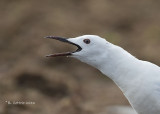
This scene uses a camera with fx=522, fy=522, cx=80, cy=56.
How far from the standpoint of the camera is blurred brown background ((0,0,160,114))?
29.3 feet

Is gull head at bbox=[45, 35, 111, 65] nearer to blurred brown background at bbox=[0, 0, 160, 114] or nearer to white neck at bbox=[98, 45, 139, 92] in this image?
white neck at bbox=[98, 45, 139, 92]

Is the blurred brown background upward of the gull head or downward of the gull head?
downward

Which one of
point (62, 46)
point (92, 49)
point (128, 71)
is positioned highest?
point (92, 49)

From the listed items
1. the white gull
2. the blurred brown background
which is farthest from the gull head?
the blurred brown background

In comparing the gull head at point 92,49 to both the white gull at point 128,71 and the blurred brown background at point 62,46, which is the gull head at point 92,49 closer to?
the white gull at point 128,71

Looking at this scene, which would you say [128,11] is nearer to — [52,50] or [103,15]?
[103,15]

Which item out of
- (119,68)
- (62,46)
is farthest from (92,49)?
(62,46)

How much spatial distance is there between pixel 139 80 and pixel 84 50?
2.03ft

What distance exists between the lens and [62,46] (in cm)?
1118

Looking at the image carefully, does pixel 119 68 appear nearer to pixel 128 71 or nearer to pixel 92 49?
pixel 128 71

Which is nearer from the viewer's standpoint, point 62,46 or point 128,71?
point 128,71

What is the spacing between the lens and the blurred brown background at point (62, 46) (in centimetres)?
893

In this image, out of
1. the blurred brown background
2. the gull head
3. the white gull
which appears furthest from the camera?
the blurred brown background

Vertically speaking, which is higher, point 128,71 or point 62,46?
point 128,71
